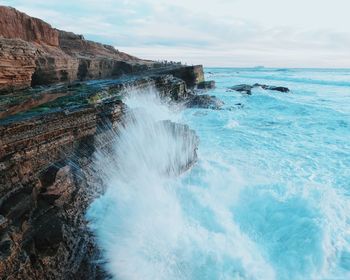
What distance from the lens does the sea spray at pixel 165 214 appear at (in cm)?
460

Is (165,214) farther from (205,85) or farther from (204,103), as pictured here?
(205,85)

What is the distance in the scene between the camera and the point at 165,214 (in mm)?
5633

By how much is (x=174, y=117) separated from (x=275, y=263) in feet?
37.1

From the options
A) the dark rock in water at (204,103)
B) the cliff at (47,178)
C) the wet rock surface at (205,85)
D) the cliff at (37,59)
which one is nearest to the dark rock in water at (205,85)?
the wet rock surface at (205,85)

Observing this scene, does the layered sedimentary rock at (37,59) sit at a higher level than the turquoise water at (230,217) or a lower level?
higher

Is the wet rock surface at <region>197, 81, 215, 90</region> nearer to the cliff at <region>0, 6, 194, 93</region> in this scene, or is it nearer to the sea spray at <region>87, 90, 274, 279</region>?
the cliff at <region>0, 6, 194, 93</region>

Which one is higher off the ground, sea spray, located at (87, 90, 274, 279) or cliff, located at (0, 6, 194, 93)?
cliff, located at (0, 6, 194, 93)

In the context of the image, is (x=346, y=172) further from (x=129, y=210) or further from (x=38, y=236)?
(x=38, y=236)

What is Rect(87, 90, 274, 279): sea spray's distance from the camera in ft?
15.1

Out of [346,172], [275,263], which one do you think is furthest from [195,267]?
[346,172]

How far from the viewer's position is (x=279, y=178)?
7727 millimetres

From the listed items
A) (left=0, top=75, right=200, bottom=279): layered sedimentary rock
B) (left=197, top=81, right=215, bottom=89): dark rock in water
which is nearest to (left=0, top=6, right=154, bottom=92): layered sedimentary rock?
(left=0, top=75, right=200, bottom=279): layered sedimentary rock

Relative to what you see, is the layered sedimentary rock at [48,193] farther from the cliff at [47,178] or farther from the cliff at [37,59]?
the cliff at [37,59]

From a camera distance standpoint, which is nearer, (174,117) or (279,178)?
(279,178)
